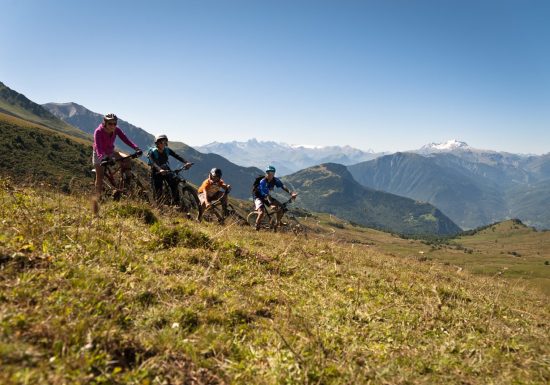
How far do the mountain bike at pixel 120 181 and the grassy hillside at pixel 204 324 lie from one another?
4.94 metres

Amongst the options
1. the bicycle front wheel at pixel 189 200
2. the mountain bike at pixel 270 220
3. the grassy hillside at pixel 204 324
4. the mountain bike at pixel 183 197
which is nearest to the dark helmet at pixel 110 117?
the mountain bike at pixel 183 197

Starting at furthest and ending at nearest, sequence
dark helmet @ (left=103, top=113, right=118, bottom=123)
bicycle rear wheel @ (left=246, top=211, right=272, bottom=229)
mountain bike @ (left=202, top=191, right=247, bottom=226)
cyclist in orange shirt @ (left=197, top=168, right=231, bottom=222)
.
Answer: bicycle rear wheel @ (left=246, top=211, right=272, bottom=229), cyclist in orange shirt @ (left=197, top=168, right=231, bottom=222), mountain bike @ (left=202, top=191, right=247, bottom=226), dark helmet @ (left=103, top=113, right=118, bottom=123)

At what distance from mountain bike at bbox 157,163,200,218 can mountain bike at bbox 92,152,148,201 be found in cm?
124

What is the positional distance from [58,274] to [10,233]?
1.95 meters

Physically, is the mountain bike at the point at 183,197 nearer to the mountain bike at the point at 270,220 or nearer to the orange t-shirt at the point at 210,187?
the orange t-shirt at the point at 210,187

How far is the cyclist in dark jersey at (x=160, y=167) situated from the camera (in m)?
15.6

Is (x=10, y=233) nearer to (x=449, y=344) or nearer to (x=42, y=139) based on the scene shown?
(x=449, y=344)

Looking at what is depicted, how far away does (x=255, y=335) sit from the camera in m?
5.42

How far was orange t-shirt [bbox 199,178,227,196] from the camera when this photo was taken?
1771 cm

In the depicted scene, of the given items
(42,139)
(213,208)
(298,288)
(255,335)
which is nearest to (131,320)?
(255,335)

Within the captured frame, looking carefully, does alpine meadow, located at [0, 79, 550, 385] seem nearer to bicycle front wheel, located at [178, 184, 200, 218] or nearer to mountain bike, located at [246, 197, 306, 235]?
bicycle front wheel, located at [178, 184, 200, 218]

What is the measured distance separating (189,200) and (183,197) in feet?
1.67

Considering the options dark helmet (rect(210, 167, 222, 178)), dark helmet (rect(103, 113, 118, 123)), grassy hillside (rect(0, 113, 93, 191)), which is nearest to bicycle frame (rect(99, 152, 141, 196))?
dark helmet (rect(103, 113, 118, 123))

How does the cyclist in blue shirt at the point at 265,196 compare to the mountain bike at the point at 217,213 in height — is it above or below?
above
